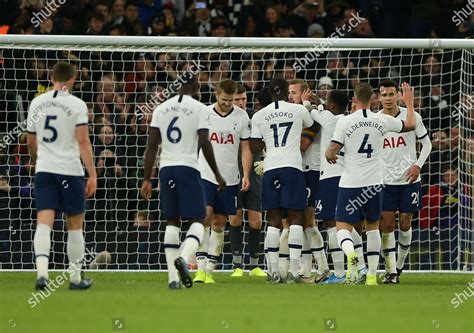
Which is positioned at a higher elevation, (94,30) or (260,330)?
(94,30)

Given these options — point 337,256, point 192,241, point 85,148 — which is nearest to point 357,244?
point 337,256

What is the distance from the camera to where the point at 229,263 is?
18.9 m

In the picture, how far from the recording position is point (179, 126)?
1285cm

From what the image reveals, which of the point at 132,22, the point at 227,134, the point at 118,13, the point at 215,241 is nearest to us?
the point at 227,134

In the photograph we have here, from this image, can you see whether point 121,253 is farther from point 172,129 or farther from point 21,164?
point 172,129

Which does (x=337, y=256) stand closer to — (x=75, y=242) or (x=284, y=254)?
(x=284, y=254)

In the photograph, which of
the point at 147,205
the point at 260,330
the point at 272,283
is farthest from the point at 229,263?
the point at 260,330

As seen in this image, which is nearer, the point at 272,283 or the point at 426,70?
the point at 272,283

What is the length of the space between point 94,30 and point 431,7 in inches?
250
